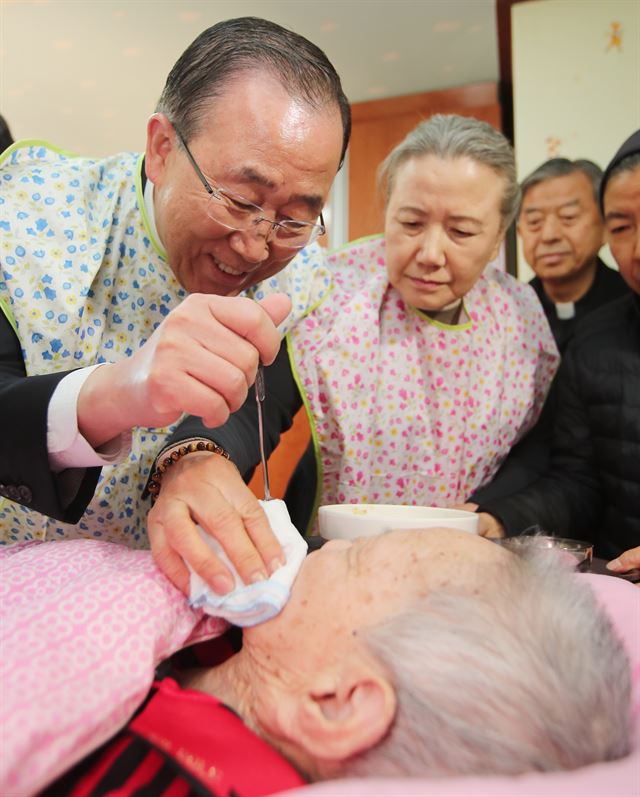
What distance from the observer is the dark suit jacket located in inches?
39.6

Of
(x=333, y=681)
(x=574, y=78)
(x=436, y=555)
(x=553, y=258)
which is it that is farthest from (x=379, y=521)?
(x=574, y=78)

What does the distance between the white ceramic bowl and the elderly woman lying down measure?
14 centimetres

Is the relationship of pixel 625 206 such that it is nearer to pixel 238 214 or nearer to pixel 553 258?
pixel 553 258

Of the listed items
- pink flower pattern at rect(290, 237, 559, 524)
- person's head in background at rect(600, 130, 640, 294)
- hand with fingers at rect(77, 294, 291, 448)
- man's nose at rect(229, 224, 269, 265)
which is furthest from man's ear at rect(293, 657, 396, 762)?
person's head in background at rect(600, 130, 640, 294)

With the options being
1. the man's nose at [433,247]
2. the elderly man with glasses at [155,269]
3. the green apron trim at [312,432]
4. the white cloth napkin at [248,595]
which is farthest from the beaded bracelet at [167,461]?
the man's nose at [433,247]

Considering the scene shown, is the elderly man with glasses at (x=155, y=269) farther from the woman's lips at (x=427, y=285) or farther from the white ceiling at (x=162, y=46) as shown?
the white ceiling at (x=162, y=46)

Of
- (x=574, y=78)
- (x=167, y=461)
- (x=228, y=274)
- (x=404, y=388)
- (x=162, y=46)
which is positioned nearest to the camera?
(x=167, y=461)

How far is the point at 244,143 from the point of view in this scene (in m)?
1.21

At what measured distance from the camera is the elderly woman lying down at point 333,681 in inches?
27.8

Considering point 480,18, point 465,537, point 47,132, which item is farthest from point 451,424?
point 47,132

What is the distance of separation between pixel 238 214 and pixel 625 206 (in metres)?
1.10

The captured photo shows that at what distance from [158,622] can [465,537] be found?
17.0 inches

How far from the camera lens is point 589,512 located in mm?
1847

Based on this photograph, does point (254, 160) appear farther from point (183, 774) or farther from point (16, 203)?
point (183, 774)
